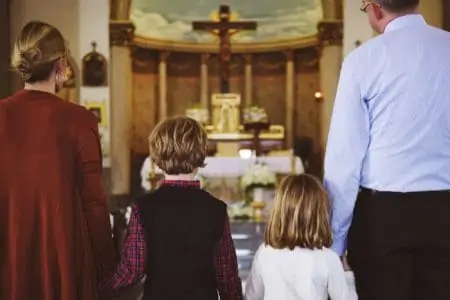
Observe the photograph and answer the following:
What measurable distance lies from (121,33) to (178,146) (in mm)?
7627

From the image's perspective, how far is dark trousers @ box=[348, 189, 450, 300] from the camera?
2352mm

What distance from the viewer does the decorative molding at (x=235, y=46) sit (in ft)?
37.8

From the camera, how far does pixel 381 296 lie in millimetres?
2426

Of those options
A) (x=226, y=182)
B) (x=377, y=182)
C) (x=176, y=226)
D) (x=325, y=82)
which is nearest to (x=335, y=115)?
(x=377, y=182)

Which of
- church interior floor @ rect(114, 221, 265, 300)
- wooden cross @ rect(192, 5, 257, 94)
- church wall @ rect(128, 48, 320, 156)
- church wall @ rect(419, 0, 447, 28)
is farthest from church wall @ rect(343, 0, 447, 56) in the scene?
church interior floor @ rect(114, 221, 265, 300)

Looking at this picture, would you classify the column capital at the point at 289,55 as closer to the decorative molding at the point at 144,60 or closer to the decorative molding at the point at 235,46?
the decorative molding at the point at 235,46

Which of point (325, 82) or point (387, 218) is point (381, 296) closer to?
point (387, 218)

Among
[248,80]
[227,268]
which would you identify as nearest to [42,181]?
[227,268]

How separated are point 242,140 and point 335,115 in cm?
723

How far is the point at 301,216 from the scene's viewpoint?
258 centimetres

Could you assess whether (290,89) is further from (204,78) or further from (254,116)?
(254,116)

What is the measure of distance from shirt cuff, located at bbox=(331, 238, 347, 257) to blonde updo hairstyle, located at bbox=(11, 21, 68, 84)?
3.66 feet

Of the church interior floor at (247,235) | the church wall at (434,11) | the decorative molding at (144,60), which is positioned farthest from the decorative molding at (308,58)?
the church interior floor at (247,235)

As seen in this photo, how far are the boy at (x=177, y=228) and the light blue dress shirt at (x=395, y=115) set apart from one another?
45 cm
